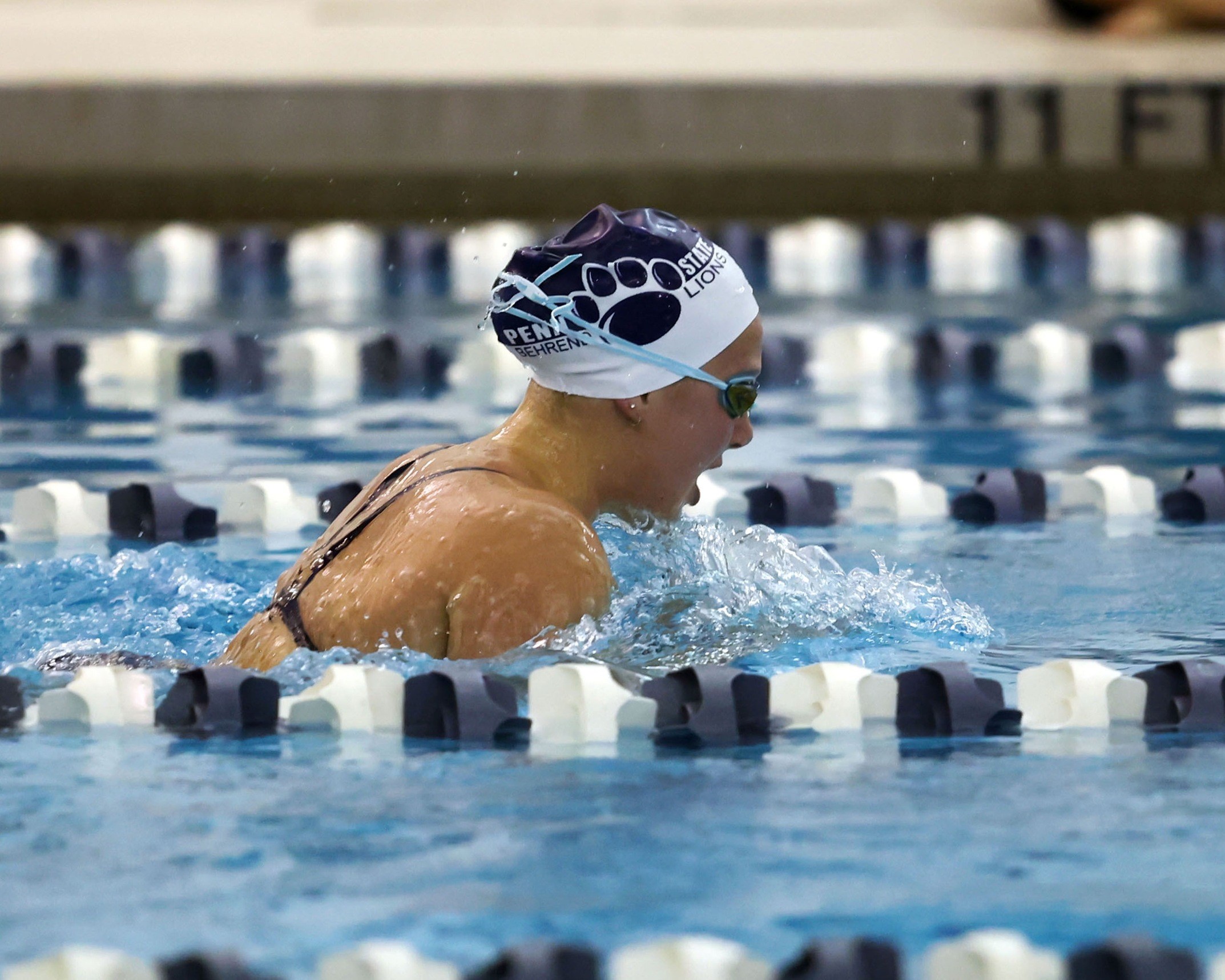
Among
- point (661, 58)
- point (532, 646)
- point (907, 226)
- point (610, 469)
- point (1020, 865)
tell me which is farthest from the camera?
point (661, 58)

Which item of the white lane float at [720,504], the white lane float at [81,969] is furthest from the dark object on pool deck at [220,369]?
the white lane float at [81,969]

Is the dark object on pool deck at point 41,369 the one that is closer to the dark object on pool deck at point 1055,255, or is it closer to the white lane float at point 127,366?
the white lane float at point 127,366

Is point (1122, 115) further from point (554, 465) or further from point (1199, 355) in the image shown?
point (554, 465)

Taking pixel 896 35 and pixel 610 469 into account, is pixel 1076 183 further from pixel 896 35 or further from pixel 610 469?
pixel 610 469

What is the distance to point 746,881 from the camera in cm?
212

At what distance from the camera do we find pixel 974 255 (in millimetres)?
7578

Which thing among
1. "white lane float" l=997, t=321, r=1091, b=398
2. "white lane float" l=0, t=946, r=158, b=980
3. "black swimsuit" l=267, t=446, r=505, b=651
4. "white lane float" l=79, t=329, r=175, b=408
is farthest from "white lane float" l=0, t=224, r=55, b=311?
"white lane float" l=0, t=946, r=158, b=980

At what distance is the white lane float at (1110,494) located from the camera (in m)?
4.38

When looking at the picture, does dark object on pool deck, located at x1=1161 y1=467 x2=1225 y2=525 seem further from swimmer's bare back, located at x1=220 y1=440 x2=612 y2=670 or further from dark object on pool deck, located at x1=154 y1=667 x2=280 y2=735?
dark object on pool deck, located at x1=154 y1=667 x2=280 y2=735

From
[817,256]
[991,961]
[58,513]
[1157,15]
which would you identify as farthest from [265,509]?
[1157,15]

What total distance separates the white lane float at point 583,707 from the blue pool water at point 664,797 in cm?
6

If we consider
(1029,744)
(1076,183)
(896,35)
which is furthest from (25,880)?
(896,35)

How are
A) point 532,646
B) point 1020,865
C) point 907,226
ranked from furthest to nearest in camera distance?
point 907,226, point 532,646, point 1020,865

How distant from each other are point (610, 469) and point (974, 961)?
106 centimetres
